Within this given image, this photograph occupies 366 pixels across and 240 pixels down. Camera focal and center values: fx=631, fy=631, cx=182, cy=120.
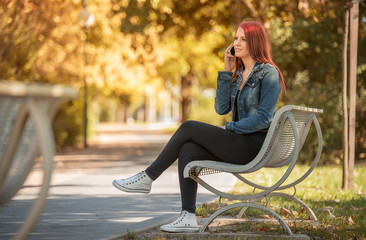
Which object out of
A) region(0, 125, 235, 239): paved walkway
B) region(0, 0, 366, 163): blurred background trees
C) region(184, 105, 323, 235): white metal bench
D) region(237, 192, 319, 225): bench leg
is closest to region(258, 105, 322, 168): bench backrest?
region(184, 105, 323, 235): white metal bench

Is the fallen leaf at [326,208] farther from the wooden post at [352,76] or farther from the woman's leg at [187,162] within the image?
the wooden post at [352,76]

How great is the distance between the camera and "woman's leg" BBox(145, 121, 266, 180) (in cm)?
465

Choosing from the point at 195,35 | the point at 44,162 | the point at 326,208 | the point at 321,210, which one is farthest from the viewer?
the point at 195,35

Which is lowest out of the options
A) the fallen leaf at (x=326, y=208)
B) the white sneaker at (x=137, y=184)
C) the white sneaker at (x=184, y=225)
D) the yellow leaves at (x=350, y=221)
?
the fallen leaf at (x=326, y=208)

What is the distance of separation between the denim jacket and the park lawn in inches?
32.7

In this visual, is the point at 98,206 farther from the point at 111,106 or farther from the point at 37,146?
the point at 111,106

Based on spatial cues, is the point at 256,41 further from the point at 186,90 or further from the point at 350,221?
the point at 186,90

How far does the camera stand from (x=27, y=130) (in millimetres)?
2961

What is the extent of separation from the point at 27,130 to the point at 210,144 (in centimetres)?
193

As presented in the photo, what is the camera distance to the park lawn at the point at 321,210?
4.87 metres

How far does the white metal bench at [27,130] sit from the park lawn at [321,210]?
2158 millimetres

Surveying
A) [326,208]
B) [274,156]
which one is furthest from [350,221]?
[274,156]

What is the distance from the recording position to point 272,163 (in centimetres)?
473

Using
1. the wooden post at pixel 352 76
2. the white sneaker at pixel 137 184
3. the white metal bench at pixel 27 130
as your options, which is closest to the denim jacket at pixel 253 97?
the white sneaker at pixel 137 184
